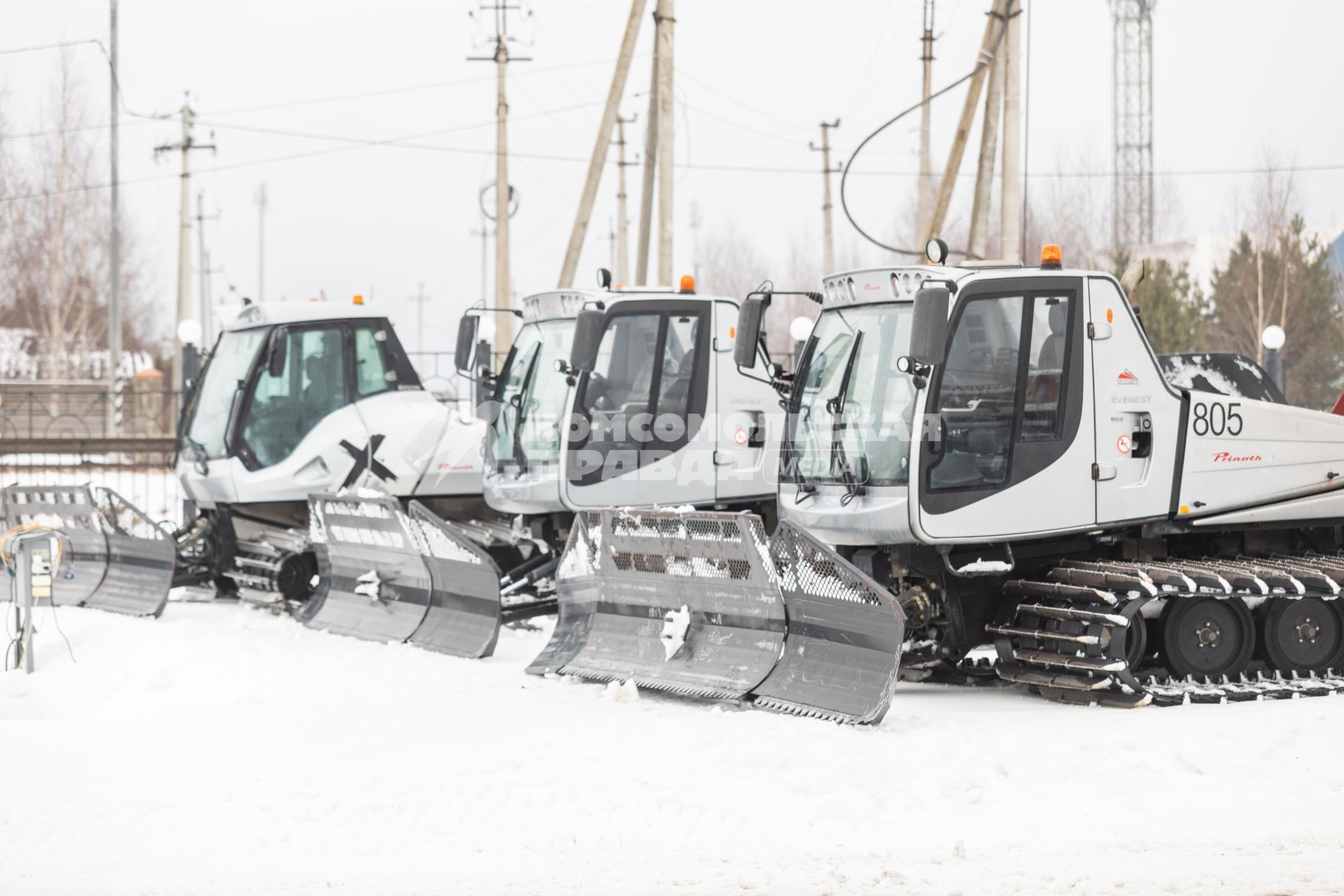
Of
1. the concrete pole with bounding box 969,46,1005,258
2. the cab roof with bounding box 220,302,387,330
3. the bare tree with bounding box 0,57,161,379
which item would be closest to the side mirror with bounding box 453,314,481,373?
the cab roof with bounding box 220,302,387,330

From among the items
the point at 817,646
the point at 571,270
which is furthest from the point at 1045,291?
the point at 571,270

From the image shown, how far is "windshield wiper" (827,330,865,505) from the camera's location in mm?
9789

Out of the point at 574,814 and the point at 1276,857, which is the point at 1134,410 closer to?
the point at 1276,857

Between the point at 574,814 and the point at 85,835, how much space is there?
2051 mm

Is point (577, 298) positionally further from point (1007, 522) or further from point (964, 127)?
point (964, 127)

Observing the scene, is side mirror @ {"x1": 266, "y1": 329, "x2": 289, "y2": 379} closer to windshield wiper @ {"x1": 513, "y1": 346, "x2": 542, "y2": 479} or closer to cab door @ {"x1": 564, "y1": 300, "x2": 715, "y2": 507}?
windshield wiper @ {"x1": 513, "y1": 346, "x2": 542, "y2": 479}

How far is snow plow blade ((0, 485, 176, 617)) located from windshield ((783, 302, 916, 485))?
626 centimetres

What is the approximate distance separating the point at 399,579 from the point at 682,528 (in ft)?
11.4

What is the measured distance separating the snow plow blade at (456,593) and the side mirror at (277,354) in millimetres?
3811

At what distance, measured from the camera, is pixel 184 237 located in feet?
157

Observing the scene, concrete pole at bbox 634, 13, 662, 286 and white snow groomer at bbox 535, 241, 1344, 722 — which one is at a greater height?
concrete pole at bbox 634, 13, 662, 286

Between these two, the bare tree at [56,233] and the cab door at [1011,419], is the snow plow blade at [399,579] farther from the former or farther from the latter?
the bare tree at [56,233]

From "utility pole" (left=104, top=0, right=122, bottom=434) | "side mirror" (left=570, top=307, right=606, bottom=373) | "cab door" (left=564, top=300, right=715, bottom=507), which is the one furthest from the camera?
"utility pole" (left=104, top=0, right=122, bottom=434)

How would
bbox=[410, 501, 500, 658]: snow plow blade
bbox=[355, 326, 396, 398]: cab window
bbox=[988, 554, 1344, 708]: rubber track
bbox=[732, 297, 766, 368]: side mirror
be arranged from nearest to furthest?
bbox=[988, 554, 1344, 708]: rubber track → bbox=[732, 297, 766, 368]: side mirror → bbox=[410, 501, 500, 658]: snow plow blade → bbox=[355, 326, 396, 398]: cab window
